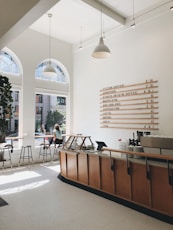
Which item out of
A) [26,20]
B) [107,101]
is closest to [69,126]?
[107,101]

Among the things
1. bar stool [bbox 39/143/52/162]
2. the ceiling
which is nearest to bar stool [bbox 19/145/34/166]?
bar stool [bbox 39/143/52/162]

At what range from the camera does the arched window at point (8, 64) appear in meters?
6.75

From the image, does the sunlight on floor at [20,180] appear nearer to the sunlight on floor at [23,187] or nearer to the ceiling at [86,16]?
the sunlight on floor at [23,187]

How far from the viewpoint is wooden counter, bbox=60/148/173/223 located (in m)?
2.93

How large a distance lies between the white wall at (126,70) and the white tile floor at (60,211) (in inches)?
116

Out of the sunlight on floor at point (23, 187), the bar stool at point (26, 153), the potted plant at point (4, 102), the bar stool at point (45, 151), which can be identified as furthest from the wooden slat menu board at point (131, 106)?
Result: the potted plant at point (4, 102)

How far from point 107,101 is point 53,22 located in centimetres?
344

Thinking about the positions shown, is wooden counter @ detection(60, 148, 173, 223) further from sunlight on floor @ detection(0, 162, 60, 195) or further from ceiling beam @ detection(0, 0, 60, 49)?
ceiling beam @ detection(0, 0, 60, 49)

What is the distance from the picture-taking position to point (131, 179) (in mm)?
Answer: 3385

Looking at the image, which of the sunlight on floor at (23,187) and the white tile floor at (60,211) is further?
the sunlight on floor at (23,187)

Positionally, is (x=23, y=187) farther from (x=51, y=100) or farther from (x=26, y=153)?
(x=51, y=100)

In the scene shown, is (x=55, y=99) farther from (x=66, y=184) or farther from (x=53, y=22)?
(x=66, y=184)

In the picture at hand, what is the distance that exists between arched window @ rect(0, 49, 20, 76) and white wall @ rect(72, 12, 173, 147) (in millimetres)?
2631

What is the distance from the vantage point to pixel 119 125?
261 inches
